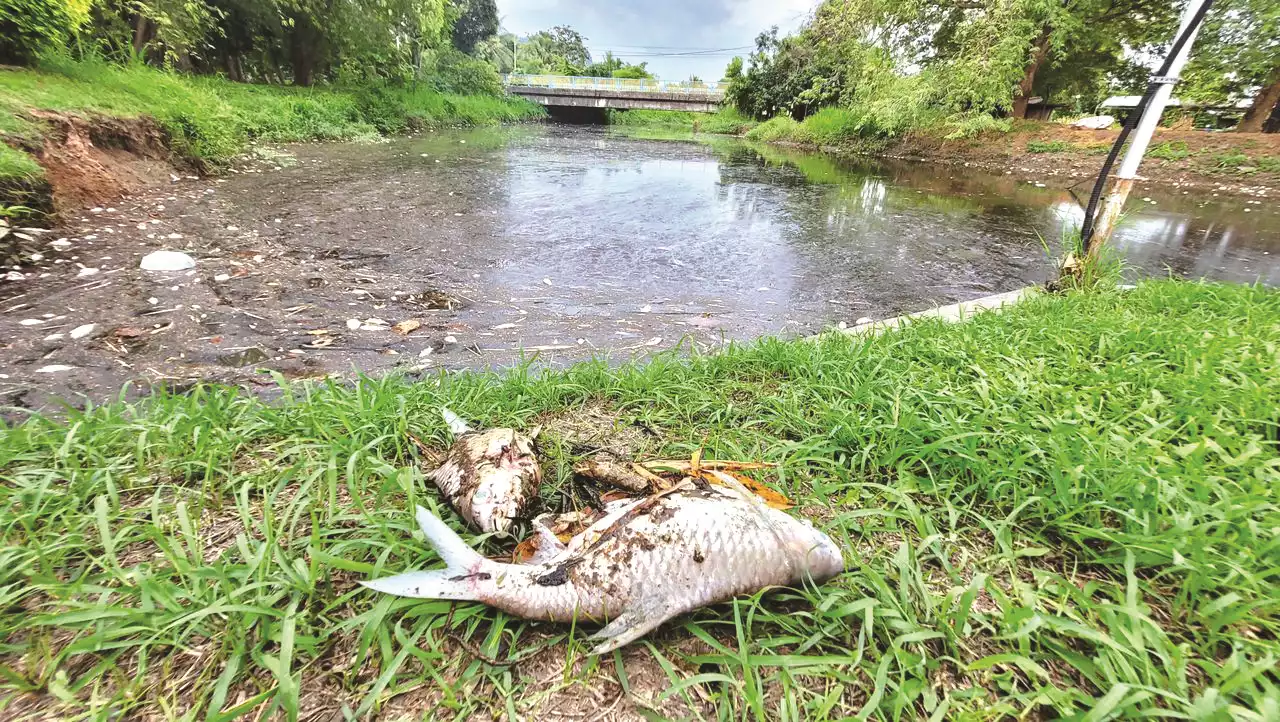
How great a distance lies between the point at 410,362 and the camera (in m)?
3.11

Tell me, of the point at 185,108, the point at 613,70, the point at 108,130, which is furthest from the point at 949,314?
the point at 613,70

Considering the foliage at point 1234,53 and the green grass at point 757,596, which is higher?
the foliage at point 1234,53

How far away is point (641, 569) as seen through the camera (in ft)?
4.14

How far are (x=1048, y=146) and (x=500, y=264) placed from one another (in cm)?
1628

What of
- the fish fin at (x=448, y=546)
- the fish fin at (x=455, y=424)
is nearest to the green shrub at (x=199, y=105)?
the fish fin at (x=455, y=424)

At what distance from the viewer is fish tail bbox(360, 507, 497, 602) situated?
4.00ft

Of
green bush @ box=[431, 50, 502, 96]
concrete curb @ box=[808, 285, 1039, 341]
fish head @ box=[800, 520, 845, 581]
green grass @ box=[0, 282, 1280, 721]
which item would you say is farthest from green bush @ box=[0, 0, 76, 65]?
green bush @ box=[431, 50, 502, 96]

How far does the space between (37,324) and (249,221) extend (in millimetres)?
2803

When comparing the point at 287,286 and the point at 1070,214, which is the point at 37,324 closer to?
the point at 287,286

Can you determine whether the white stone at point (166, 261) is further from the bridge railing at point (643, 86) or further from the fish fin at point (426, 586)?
the bridge railing at point (643, 86)

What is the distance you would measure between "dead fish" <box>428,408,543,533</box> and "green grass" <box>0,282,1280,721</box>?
0.09m

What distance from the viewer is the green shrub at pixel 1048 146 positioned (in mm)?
13580

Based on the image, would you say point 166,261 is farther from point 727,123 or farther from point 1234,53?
point 727,123

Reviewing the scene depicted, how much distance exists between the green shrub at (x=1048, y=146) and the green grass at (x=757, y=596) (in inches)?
603
